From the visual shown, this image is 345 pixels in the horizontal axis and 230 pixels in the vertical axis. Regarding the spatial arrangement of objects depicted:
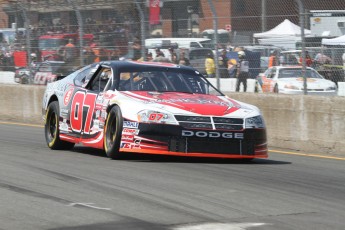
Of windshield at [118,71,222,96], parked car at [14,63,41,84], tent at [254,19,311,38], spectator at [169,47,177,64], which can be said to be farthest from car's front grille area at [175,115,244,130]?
parked car at [14,63,41,84]

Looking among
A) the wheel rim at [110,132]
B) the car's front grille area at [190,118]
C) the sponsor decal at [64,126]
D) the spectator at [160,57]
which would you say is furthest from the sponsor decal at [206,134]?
the spectator at [160,57]

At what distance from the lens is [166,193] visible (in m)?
8.66

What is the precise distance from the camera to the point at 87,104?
12.4 metres

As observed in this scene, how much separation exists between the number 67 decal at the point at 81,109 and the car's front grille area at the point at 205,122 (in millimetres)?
1702

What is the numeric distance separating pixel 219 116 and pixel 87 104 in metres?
2.16

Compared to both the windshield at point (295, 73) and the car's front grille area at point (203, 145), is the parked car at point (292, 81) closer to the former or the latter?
the windshield at point (295, 73)

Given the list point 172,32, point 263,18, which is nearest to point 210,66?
point 172,32

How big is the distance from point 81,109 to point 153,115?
1.80m

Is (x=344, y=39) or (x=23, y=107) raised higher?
(x=344, y=39)

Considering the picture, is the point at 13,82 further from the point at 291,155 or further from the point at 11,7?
the point at 291,155

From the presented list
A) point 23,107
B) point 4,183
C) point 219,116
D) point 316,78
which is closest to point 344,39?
point 316,78

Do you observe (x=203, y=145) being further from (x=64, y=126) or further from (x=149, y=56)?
(x=149, y=56)

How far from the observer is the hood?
11.1 meters

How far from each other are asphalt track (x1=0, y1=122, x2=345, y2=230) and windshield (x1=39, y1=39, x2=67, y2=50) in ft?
25.8
